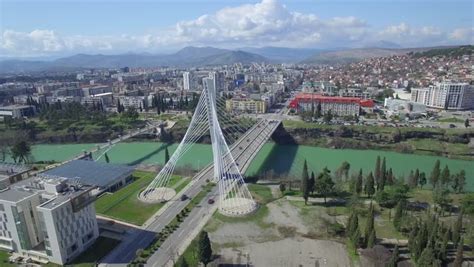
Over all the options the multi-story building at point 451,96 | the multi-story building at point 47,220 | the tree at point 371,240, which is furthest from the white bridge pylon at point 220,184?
the multi-story building at point 451,96

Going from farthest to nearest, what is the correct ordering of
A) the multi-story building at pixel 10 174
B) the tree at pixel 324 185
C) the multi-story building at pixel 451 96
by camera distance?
the multi-story building at pixel 451 96 → the tree at pixel 324 185 → the multi-story building at pixel 10 174

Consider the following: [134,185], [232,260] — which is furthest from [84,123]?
[232,260]

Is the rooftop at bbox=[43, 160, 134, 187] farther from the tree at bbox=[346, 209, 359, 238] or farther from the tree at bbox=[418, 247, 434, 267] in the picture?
the tree at bbox=[418, 247, 434, 267]

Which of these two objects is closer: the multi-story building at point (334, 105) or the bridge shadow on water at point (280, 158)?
the bridge shadow on water at point (280, 158)

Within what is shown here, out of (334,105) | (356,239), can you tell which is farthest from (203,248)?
(334,105)

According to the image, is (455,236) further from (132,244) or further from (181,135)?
(181,135)

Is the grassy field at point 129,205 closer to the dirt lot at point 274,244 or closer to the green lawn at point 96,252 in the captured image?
the green lawn at point 96,252
